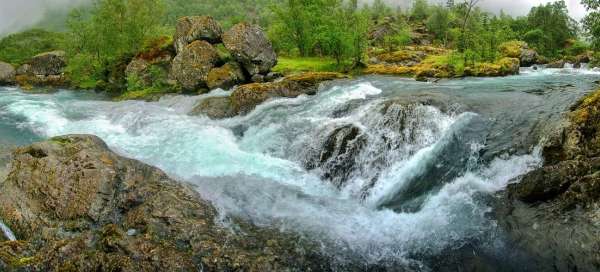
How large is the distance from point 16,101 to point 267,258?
37520 millimetres

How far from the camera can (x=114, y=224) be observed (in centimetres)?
1075

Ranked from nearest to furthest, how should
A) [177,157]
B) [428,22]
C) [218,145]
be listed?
[177,157]
[218,145]
[428,22]

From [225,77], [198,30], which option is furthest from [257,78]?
[198,30]

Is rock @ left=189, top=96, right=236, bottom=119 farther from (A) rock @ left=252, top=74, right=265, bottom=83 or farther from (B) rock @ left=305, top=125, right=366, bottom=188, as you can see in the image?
(B) rock @ left=305, top=125, right=366, bottom=188

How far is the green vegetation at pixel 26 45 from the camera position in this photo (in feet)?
324

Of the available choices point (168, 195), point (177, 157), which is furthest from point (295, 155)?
point (168, 195)

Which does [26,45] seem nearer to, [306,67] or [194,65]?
[194,65]

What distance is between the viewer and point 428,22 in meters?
119

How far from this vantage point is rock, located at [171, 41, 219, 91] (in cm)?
3431

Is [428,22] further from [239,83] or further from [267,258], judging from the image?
[267,258]

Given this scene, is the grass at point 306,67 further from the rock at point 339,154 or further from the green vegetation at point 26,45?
the green vegetation at point 26,45

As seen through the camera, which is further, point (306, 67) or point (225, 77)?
point (306, 67)

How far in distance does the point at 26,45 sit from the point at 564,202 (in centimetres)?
12362

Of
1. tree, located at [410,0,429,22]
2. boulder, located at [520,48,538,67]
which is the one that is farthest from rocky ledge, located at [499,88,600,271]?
tree, located at [410,0,429,22]
